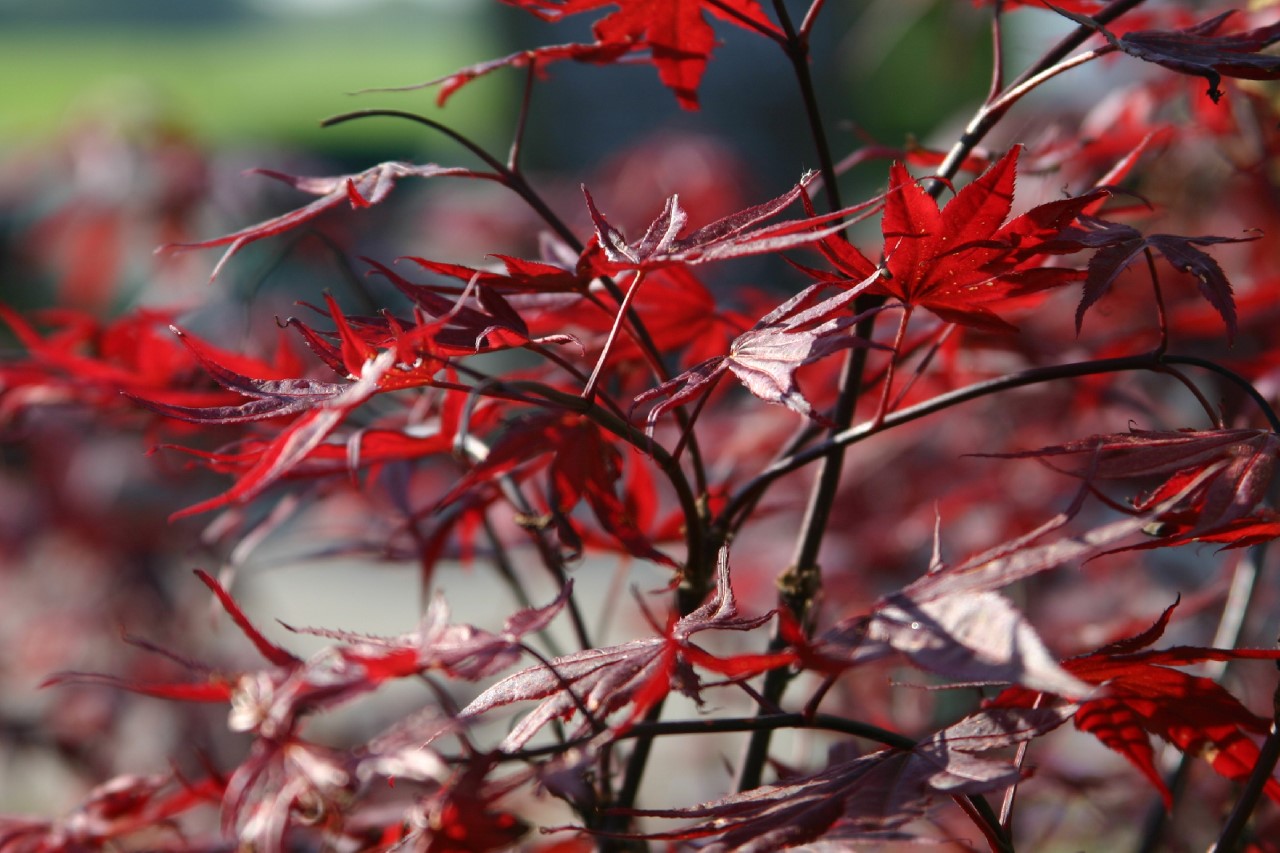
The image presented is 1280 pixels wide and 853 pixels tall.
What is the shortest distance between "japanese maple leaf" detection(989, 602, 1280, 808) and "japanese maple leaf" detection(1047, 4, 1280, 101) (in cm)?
25

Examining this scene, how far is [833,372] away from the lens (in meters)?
0.94

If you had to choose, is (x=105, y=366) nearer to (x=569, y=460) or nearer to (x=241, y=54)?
(x=569, y=460)

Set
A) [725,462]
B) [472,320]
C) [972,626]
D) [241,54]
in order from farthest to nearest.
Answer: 1. [241,54]
2. [725,462]
3. [472,320]
4. [972,626]

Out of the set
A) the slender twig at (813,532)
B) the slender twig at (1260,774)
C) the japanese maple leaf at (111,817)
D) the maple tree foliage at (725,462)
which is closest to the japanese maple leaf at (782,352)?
the maple tree foliage at (725,462)

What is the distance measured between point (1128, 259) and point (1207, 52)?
108mm

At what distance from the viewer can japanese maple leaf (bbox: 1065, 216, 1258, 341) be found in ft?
1.66

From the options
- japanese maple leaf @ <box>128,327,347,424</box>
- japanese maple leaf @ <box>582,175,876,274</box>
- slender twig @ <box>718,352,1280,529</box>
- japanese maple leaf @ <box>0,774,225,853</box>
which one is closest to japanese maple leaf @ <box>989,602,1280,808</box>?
slender twig @ <box>718,352,1280,529</box>

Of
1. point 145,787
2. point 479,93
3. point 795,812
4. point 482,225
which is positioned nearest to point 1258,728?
point 795,812

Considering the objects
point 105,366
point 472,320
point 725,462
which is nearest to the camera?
point 472,320

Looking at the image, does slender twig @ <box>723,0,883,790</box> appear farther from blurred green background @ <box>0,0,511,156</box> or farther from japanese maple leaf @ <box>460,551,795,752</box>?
blurred green background @ <box>0,0,511,156</box>

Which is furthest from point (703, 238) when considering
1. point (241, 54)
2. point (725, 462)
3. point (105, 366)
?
point (241, 54)

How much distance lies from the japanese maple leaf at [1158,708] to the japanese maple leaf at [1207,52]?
0.82ft

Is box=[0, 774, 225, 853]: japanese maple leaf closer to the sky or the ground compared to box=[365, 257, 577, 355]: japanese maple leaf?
closer to the ground

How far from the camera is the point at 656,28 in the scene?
613 millimetres
